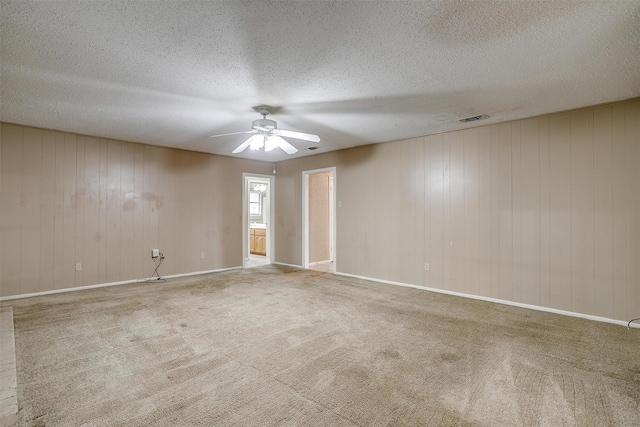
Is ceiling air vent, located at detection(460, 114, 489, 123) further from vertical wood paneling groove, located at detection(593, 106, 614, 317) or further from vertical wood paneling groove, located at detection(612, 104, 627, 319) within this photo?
vertical wood paneling groove, located at detection(612, 104, 627, 319)

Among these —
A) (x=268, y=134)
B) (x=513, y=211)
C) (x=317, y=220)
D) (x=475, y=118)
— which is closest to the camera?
(x=268, y=134)

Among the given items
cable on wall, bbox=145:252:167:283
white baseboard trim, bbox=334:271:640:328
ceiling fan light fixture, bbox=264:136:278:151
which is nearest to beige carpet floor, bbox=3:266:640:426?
white baseboard trim, bbox=334:271:640:328

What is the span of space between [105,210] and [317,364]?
4.66 m

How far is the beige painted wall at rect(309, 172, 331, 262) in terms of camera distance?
7211mm

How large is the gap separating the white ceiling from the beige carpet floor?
2.46m

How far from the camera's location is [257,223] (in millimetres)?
10016

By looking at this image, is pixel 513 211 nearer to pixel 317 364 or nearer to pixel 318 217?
pixel 317 364

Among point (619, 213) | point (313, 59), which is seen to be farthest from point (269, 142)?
point (619, 213)

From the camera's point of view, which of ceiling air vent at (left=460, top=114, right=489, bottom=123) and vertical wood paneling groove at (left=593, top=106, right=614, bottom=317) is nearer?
vertical wood paneling groove at (left=593, top=106, right=614, bottom=317)

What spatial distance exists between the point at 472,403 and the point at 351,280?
12.1ft

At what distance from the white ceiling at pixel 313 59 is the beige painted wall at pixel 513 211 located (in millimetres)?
434

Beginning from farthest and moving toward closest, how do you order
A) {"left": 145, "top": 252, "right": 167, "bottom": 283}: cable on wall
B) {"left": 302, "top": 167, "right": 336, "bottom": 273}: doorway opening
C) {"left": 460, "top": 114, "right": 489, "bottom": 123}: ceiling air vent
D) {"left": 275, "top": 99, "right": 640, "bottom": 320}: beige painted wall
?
{"left": 302, "top": 167, "right": 336, "bottom": 273}: doorway opening < {"left": 145, "top": 252, "right": 167, "bottom": 283}: cable on wall < {"left": 460, "top": 114, "right": 489, "bottom": 123}: ceiling air vent < {"left": 275, "top": 99, "right": 640, "bottom": 320}: beige painted wall

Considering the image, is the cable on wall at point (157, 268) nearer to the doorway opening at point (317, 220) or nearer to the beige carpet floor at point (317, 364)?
the beige carpet floor at point (317, 364)

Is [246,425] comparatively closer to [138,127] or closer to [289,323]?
[289,323]
